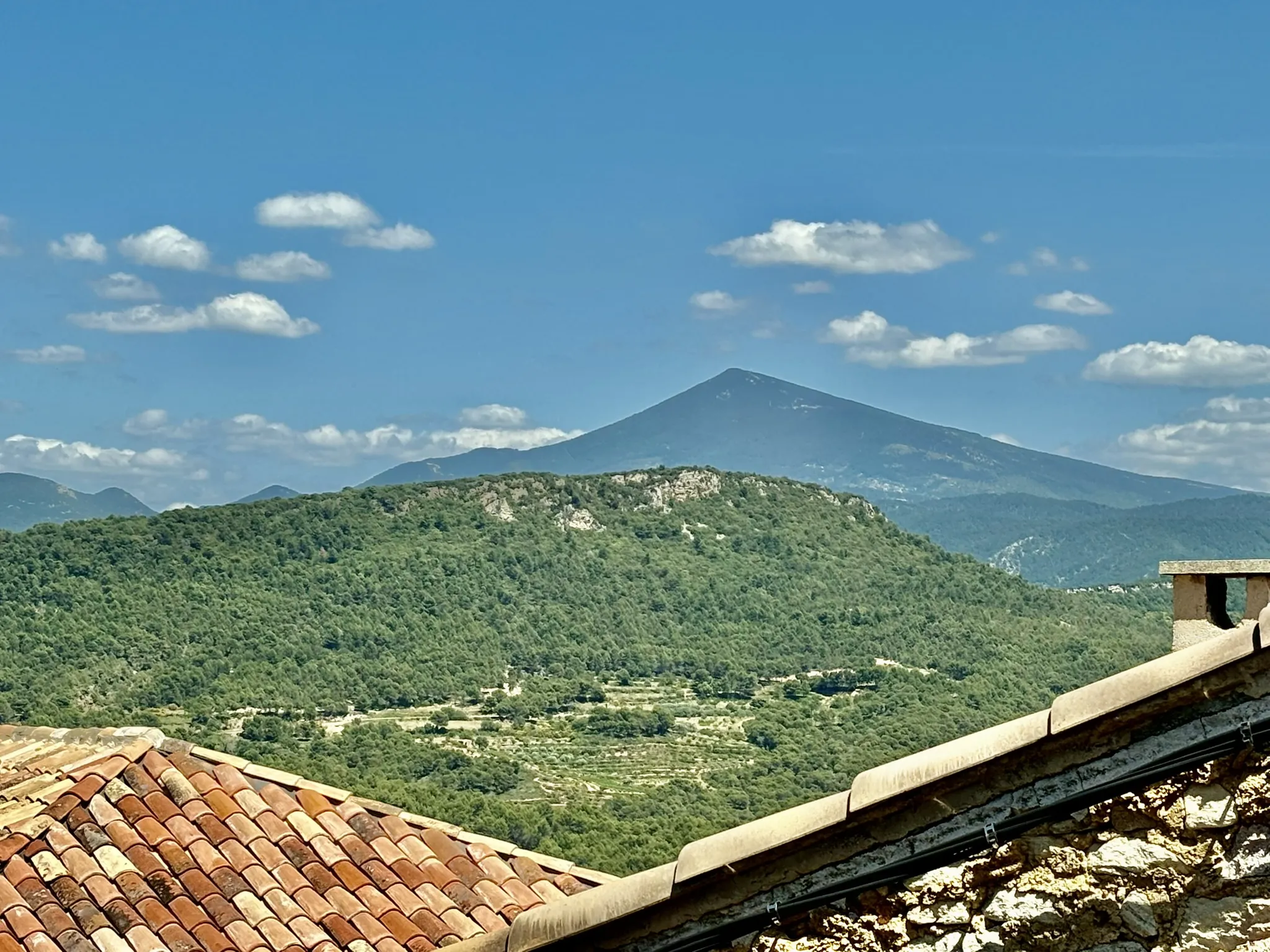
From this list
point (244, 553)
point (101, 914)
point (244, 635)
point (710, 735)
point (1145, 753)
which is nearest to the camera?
point (1145, 753)

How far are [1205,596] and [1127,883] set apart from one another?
289cm

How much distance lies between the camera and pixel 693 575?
15212 centimetres

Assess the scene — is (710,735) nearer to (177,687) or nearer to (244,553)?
(177,687)

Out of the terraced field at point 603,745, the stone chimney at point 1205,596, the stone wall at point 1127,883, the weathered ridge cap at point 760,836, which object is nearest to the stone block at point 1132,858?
the stone wall at point 1127,883

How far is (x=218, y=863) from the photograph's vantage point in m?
7.51

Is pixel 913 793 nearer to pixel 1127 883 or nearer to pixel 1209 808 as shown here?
pixel 1127 883

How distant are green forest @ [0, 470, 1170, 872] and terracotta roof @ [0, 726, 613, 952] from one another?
149 ft

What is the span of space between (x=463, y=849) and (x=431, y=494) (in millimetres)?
144707

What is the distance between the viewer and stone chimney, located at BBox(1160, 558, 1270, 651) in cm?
624

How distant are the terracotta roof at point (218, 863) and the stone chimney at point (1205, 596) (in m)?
3.23

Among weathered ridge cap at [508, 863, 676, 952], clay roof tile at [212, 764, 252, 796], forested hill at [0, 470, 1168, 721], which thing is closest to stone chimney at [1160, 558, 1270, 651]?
weathered ridge cap at [508, 863, 676, 952]

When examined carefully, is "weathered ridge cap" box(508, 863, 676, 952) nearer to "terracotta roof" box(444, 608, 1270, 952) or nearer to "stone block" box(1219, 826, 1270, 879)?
"terracotta roof" box(444, 608, 1270, 952)

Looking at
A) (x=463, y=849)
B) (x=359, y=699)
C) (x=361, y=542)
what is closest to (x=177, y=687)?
(x=359, y=699)

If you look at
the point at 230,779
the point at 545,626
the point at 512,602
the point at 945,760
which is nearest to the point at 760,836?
the point at 945,760
